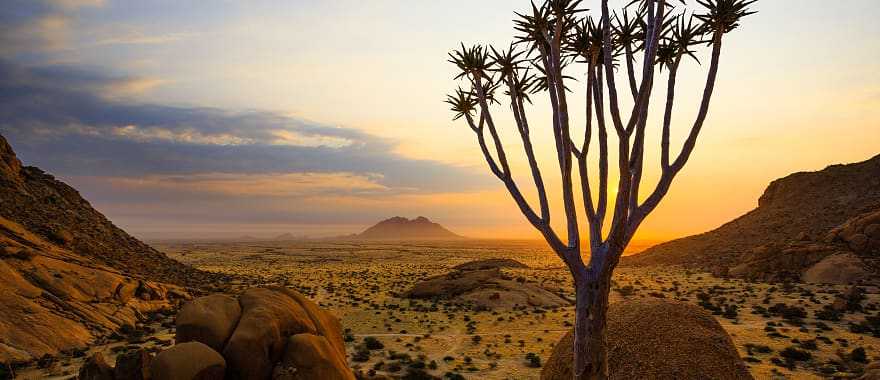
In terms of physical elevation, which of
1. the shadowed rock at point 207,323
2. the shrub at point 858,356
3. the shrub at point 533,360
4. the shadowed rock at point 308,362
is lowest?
the shrub at point 533,360

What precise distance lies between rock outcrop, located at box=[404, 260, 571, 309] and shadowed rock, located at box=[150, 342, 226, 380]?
80.6 feet

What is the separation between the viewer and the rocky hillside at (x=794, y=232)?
41.3 m

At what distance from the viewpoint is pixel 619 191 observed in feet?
29.2

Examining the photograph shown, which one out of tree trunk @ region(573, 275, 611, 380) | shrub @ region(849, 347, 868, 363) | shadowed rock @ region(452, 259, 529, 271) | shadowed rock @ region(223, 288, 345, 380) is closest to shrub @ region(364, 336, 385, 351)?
shadowed rock @ region(223, 288, 345, 380)

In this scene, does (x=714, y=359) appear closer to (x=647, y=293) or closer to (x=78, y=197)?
(x=647, y=293)

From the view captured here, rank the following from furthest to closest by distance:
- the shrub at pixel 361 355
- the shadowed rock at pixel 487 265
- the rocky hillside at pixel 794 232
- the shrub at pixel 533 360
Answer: the shadowed rock at pixel 487 265
the rocky hillside at pixel 794 232
the shrub at pixel 361 355
the shrub at pixel 533 360

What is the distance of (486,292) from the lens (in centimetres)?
3512

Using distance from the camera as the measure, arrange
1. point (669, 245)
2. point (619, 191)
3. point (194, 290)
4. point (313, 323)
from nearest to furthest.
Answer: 1. point (619, 191)
2. point (313, 323)
3. point (194, 290)
4. point (669, 245)

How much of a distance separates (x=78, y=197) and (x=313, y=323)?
48.8 metres

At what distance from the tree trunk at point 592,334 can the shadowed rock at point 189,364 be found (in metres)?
7.75

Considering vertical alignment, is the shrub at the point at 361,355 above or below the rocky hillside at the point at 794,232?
below

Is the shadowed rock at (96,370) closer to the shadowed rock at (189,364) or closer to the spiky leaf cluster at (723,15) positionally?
the shadowed rock at (189,364)

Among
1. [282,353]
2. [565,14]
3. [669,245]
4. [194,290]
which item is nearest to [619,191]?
[565,14]

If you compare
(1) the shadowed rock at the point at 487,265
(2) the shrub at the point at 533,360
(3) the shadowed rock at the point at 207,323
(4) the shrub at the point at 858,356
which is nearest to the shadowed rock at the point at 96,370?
(3) the shadowed rock at the point at 207,323
